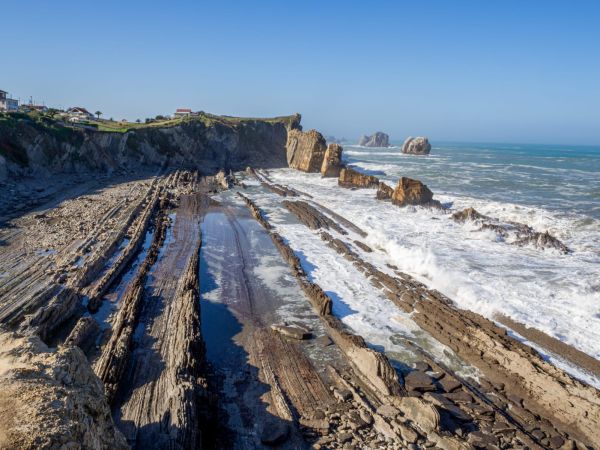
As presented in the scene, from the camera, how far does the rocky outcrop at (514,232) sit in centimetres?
2352

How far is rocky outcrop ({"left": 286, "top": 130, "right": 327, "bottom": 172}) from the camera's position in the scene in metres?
64.0

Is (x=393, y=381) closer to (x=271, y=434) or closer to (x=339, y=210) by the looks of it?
(x=271, y=434)

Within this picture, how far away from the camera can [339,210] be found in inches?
1345

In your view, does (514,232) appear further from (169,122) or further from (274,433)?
(169,122)

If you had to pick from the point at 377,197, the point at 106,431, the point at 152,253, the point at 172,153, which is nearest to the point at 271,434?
the point at 106,431

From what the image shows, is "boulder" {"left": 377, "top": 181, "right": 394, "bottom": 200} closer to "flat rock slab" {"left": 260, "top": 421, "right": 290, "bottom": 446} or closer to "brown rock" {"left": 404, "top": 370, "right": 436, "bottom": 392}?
"brown rock" {"left": 404, "top": 370, "right": 436, "bottom": 392}

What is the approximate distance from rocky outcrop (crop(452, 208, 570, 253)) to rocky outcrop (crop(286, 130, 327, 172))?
118 ft

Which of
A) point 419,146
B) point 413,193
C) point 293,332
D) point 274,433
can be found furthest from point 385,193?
point 419,146

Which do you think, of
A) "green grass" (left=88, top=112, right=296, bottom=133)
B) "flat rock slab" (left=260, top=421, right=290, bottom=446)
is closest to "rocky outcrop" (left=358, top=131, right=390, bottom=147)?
"green grass" (left=88, top=112, right=296, bottom=133)

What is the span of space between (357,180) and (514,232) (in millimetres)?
23410

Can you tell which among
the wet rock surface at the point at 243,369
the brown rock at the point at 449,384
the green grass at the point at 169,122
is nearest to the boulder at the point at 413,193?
the wet rock surface at the point at 243,369

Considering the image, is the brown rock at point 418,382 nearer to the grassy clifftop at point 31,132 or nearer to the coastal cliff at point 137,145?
the coastal cliff at point 137,145

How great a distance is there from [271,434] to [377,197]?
106ft

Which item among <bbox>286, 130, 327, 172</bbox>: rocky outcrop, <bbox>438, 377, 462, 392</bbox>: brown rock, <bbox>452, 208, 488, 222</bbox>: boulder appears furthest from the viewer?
<bbox>286, 130, 327, 172</bbox>: rocky outcrop
